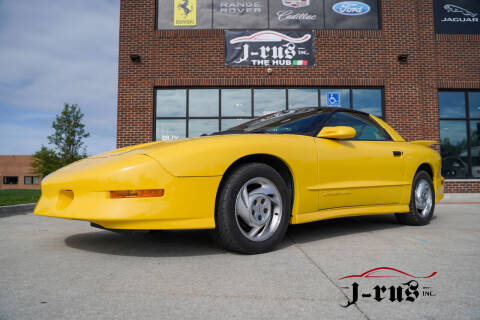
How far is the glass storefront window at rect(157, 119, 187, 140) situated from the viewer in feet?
32.0

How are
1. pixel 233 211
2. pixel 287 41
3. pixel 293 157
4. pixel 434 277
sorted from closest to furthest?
pixel 434 277 → pixel 233 211 → pixel 293 157 → pixel 287 41

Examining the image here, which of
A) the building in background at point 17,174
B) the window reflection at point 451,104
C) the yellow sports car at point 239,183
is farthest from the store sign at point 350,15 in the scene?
the building in background at point 17,174

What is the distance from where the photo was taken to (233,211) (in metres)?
2.44

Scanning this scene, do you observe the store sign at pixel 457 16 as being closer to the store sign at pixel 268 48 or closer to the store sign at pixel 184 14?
the store sign at pixel 268 48

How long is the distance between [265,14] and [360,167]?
7923mm

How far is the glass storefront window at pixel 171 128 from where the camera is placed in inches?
384

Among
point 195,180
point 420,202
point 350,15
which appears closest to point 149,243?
point 195,180

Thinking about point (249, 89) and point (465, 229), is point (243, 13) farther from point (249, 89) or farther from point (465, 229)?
point (465, 229)

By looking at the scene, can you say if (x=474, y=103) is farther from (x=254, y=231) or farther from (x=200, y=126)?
(x=254, y=231)

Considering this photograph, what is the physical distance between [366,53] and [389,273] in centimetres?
905

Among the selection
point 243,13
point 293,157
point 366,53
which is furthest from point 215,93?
point 293,157

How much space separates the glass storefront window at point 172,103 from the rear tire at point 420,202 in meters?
6.99

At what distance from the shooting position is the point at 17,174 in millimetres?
58344

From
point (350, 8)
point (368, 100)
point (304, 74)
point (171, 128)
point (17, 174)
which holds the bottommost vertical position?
point (17, 174)
